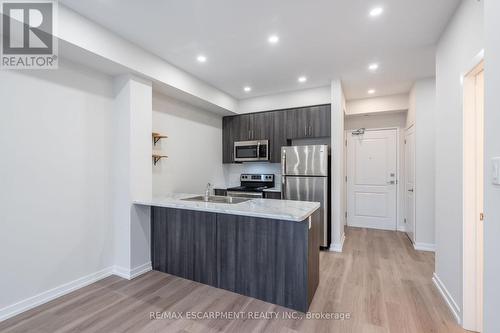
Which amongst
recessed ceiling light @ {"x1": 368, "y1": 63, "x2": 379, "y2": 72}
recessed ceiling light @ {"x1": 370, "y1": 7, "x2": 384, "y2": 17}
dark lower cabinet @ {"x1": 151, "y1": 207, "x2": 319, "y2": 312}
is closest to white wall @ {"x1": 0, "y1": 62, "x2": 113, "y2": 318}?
dark lower cabinet @ {"x1": 151, "y1": 207, "x2": 319, "y2": 312}

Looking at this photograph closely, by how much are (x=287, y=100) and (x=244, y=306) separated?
3.49 meters

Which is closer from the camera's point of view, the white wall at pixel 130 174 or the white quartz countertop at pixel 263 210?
the white quartz countertop at pixel 263 210

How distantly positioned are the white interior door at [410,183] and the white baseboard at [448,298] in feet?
5.03

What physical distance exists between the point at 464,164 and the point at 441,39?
1479mm

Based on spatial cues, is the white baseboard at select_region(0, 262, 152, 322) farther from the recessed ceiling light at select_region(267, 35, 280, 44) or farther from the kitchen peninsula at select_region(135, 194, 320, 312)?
the recessed ceiling light at select_region(267, 35, 280, 44)

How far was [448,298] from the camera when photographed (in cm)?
227

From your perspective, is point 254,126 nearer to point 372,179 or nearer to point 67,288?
point 372,179

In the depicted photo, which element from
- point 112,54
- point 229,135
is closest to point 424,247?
point 229,135

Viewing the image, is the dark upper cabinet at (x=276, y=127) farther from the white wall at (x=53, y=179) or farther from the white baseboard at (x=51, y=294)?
the white baseboard at (x=51, y=294)

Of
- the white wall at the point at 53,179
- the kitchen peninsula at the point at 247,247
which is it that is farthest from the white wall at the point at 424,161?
the white wall at the point at 53,179

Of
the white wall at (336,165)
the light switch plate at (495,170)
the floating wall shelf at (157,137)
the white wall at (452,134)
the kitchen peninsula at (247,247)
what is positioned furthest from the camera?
the white wall at (336,165)

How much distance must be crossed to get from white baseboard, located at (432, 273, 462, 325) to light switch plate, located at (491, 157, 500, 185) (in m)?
1.71

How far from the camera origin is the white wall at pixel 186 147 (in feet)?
11.9

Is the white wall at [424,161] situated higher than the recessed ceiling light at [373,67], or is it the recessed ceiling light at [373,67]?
the recessed ceiling light at [373,67]
